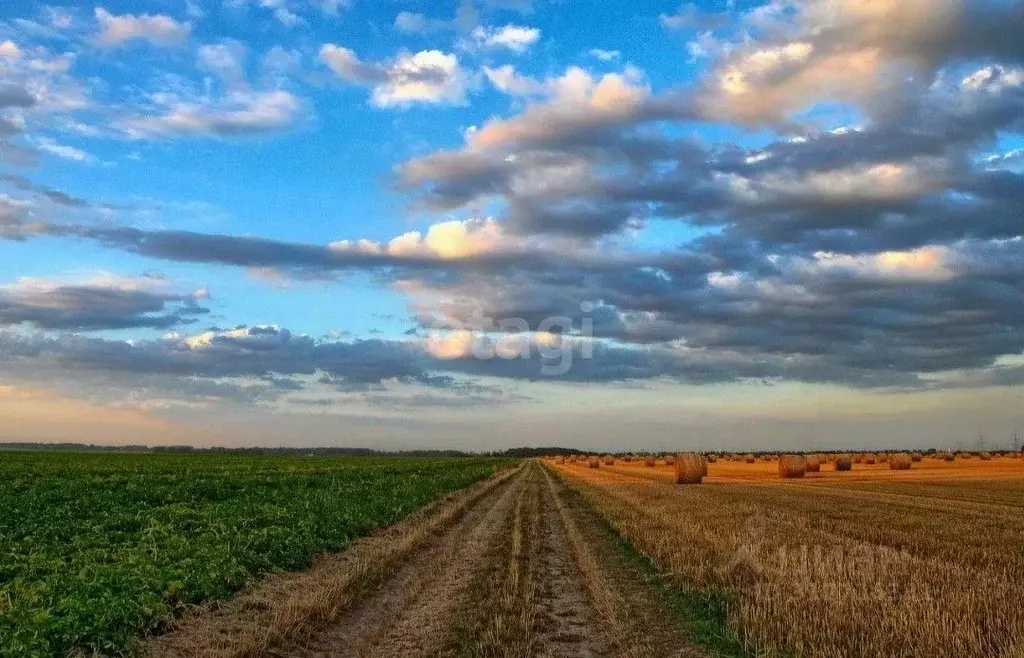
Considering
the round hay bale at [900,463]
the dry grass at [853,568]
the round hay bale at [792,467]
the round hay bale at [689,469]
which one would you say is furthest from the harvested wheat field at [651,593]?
the round hay bale at [900,463]

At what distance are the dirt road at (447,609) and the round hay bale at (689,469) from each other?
91.2 feet

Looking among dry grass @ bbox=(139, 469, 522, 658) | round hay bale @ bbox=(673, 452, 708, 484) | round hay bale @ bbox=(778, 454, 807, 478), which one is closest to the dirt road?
dry grass @ bbox=(139, 469, 522, 658)

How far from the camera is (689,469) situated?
45.6 metres

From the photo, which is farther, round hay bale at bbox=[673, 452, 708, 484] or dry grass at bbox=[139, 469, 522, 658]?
round hay bale at bbox=[673, 452, 708, 484]

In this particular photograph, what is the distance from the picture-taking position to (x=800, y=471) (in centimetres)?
5353

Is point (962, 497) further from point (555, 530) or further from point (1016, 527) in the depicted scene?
point (555, 530)

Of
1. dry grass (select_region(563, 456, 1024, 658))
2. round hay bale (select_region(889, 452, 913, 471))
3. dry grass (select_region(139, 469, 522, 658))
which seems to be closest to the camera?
dry grass (select_region(563, 456, 1024, 658))

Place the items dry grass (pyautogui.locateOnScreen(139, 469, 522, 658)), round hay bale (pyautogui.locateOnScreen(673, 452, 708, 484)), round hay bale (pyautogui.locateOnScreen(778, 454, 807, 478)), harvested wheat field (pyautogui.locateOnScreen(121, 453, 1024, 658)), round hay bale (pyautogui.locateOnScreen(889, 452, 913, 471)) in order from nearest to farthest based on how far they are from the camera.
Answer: harvested wheat field (pyautogui.locateOnScreen(121, 453, 1024, 658)), dry grass (pyautogui.locateOnScreen(139, 469, 522, 658)), round hay bale (pyautogui.locateOnScreen(673, 452, 708, 484)), round hay bale (pyautogui.locateOnScreen(778, 454, 807, 478)), round hay bale (pyautogui.locateOnScreen(889, 452, 913, 471))

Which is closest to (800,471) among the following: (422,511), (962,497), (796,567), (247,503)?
(962,497)

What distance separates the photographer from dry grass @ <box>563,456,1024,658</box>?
9203mm

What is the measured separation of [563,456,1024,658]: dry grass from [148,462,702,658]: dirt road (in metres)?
1.23

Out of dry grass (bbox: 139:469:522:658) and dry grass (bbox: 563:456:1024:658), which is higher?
dry grass (bbox: 563:456:1024:658)

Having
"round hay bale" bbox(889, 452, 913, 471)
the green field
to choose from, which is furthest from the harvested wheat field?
"round hay bale" bbox(889, 452, 913, 471)

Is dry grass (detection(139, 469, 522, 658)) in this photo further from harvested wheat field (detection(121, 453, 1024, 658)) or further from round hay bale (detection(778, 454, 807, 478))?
round hay bale (detection(778, 454, 807, 478))
